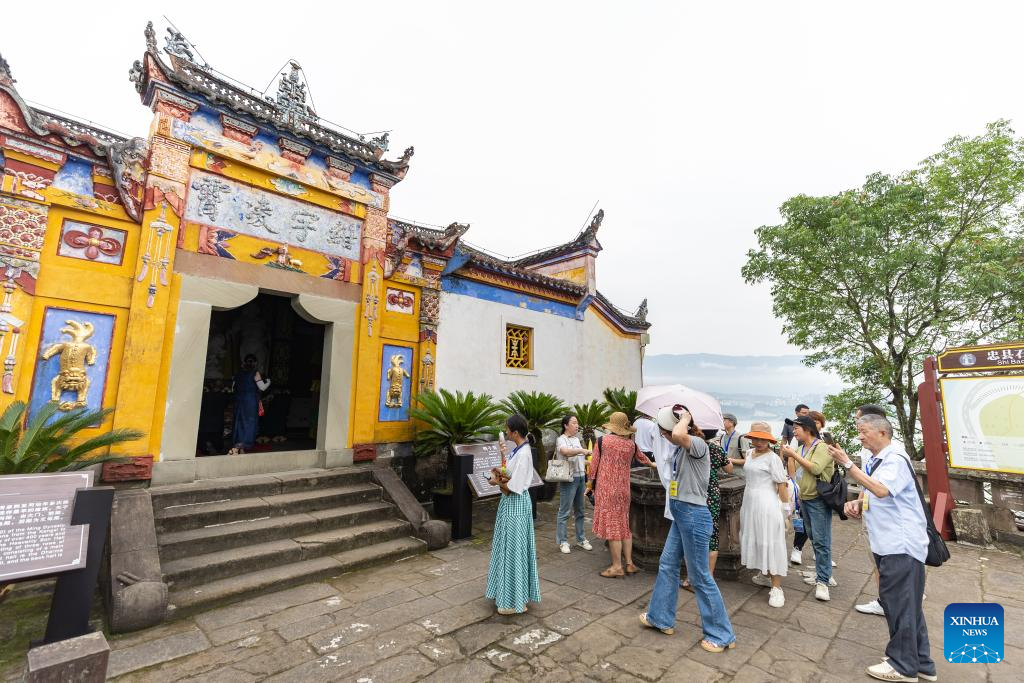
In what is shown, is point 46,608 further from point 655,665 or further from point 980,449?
point 980,449

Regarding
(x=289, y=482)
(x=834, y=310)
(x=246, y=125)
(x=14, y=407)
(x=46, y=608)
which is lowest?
(x=46, y=608)

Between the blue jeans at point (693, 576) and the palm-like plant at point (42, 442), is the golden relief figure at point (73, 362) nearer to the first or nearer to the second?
the palm-like plant at point (42, 442)

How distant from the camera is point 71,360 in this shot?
16.8 ft

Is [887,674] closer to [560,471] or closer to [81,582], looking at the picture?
[560,471]

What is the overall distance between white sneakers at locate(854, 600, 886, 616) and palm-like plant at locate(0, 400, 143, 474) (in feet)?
25.2

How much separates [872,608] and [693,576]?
82.6 inches

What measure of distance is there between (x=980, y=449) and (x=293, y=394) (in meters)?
12.9

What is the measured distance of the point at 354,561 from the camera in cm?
518

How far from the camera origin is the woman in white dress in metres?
4.41

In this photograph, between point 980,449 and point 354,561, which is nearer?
point 354,561

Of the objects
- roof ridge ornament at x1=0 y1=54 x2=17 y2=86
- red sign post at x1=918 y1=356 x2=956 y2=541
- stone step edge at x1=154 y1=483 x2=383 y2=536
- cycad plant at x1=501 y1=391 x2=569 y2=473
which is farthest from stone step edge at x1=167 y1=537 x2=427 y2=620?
red sign post at x1=918 y1=356 x2=956 y2=541

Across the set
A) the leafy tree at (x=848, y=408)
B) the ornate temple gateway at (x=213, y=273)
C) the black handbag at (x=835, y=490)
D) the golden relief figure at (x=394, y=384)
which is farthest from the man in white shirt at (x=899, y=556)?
the leafy tree at (x=848, y=408)

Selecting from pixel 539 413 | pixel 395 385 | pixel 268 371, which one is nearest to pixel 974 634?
pixel 539 413

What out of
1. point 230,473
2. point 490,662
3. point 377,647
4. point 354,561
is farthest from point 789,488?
point 230,473
